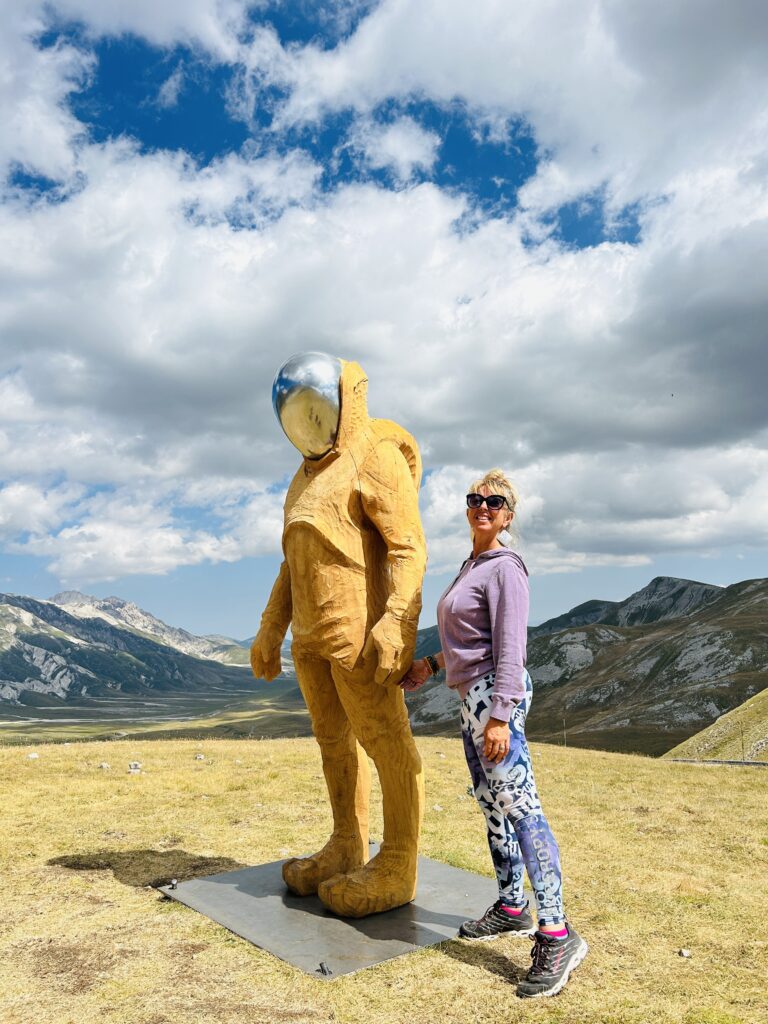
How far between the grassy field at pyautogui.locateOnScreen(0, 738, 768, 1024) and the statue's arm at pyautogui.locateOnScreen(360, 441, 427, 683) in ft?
6.01

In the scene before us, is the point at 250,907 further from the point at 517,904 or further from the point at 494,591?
the point at 494,591

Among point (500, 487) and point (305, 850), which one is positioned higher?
point (500, 487)

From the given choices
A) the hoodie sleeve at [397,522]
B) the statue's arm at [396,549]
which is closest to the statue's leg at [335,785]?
the statue's arm at [396,549]

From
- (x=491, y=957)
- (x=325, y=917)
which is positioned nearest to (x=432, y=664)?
(x=491, y=957)

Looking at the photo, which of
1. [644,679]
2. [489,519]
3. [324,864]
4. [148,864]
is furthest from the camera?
[644,679]

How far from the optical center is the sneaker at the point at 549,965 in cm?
397

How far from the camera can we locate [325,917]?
16.9ft

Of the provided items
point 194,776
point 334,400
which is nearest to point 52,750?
point 194,776

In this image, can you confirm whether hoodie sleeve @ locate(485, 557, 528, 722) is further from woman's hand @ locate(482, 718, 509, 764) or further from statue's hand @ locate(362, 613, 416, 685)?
statue's hand @ locate(362, 613, 416, 685)

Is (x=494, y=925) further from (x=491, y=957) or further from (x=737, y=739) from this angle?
(x=737, y=739)

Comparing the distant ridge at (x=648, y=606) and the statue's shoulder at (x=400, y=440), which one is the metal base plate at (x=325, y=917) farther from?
the distant ridge at (x=648, y=606)

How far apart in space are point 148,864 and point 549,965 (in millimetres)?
4071

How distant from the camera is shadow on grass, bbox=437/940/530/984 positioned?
14.2 ft

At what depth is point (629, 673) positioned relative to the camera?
72.3 metres
